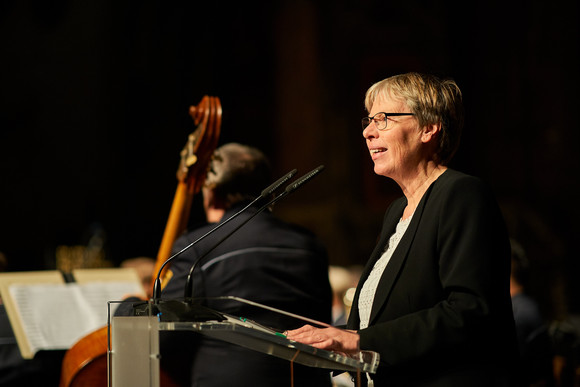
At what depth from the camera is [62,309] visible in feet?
12.8

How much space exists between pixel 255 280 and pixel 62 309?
1281 millimetres

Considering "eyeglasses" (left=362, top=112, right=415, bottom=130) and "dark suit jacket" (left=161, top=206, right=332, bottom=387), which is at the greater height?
"eyeglasses" (left=362, top=112, right=415, bottom=130)

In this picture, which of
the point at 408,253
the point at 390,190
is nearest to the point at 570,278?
the point at 390,190

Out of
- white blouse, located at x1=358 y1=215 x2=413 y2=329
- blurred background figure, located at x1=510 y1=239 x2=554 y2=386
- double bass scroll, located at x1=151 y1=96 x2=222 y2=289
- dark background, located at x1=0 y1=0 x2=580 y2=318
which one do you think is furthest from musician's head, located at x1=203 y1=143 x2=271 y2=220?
dark background, located at x1=0 y1=0 x2=580 y2=318

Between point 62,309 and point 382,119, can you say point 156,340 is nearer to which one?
point 382,119

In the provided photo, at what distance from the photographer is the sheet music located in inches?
149

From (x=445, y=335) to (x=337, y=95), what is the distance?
35.3 ft

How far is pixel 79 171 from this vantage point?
482 inches

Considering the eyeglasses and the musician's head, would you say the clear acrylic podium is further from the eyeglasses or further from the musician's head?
the musician's head

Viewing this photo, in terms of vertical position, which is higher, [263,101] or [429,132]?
[263,101]

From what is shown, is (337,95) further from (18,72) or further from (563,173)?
(18,72)

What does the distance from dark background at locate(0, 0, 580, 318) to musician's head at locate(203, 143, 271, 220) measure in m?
8.10

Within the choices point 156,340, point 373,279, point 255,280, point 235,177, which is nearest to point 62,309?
point 235,177

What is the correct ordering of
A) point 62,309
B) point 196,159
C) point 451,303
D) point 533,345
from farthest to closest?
point 533,345 → point 62,309 → point 196,159 → point 451,303
